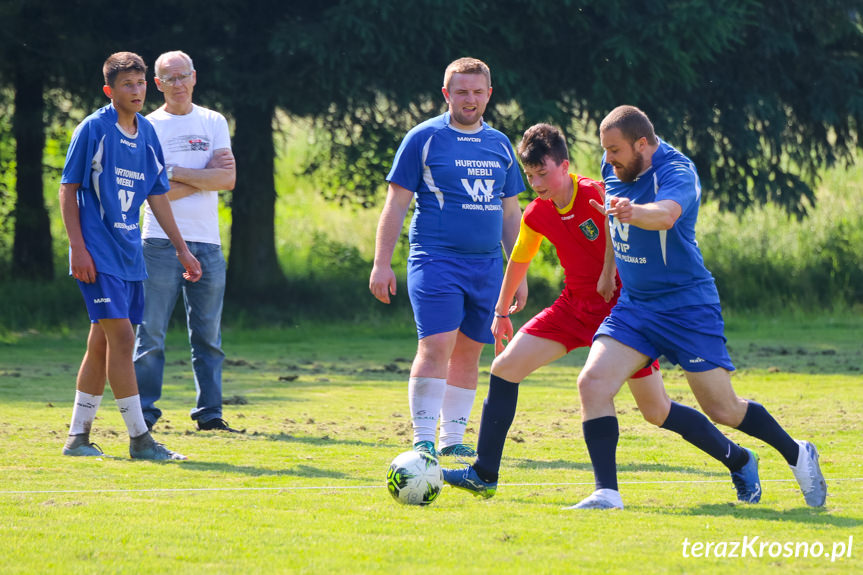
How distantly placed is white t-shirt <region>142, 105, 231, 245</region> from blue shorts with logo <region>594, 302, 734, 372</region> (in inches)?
143

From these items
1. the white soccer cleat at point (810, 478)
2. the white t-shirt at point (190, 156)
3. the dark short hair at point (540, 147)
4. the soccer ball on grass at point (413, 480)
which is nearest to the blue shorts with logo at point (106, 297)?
the white t-shirt at point (190, 156)

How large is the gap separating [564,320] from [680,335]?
0.75 m

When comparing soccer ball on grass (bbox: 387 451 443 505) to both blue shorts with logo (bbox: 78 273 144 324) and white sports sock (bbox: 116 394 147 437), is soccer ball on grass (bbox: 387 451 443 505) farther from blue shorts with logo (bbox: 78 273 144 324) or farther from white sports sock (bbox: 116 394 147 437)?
blue shorts with logo (bbox: 78 273 144 324)

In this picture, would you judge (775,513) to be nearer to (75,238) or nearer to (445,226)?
(445,226)

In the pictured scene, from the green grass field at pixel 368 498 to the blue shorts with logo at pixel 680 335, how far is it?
71cm

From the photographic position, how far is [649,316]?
232 inches

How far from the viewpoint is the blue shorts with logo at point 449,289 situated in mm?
6977

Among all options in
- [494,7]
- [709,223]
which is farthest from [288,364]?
[709,223]

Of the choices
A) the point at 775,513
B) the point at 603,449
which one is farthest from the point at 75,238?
the point at 775,513

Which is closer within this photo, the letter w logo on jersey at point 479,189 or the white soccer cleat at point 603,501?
the white soccer cleat at point 603,501

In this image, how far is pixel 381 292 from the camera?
6.91 metres

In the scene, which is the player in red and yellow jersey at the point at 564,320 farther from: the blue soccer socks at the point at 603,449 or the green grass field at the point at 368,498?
the blue soccer socks at the point at 603,449

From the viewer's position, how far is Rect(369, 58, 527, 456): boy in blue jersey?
6934mm

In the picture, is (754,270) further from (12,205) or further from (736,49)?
(12,205)
